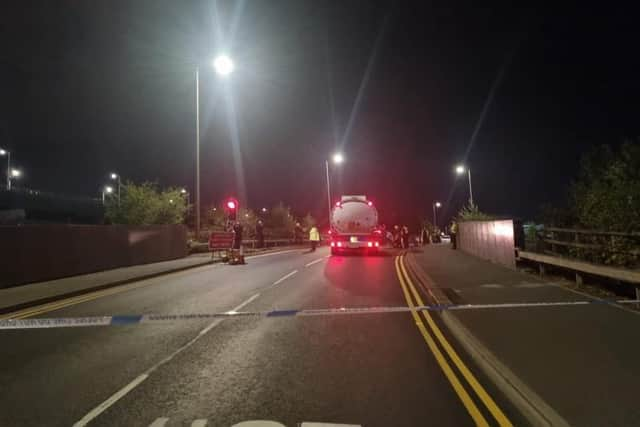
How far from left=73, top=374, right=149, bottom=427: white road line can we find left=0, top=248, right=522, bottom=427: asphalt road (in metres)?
0.02

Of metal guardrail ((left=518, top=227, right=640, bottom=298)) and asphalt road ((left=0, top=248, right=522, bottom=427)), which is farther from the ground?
metal guardrail ((left=518, top=227, right=640, bottom=298))

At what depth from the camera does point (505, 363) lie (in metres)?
5.29

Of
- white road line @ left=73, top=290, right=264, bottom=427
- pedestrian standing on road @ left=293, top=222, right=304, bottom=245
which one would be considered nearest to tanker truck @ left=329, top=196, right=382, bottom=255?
white road line @ left=73, top=290, right=264, bottom=427

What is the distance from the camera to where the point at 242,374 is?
5.43 m

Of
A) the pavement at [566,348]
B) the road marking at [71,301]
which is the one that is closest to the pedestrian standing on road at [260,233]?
the road marking at [71,301]

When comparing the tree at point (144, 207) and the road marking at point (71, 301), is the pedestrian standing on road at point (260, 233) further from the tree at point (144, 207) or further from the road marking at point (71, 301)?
the road marking at point (71, 301)

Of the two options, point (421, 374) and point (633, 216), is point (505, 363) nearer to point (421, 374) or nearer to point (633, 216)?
point (421, 374)

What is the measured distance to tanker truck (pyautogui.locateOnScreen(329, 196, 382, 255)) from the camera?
80.6 ft

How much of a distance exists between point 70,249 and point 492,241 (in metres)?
16.2

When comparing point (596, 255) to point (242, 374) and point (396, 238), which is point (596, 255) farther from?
point (396, 238)

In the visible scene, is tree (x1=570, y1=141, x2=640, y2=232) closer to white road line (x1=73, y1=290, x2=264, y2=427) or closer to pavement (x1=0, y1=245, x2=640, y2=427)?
pavement (x1=0, y1=245, x2=640, y2=427)

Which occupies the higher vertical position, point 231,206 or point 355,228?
point 231,206

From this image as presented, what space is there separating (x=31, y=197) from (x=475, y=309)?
51.4m

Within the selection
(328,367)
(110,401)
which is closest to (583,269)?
(328,367)
